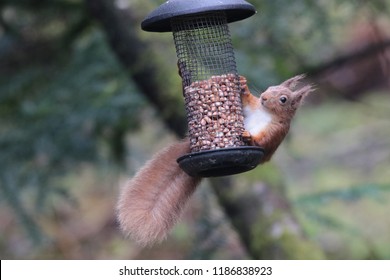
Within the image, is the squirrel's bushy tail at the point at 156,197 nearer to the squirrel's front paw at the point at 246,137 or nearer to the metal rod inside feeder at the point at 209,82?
the metal rod inside feeder at the point at 209,82

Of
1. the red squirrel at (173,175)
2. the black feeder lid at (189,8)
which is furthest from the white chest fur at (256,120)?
A: the black feeder lid at (189,8)

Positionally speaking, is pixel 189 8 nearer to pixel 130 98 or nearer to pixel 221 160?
pixel 221 160

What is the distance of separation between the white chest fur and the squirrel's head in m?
0.04

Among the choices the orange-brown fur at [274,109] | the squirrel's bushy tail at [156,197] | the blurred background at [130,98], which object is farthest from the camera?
the blurred background at [130,98]

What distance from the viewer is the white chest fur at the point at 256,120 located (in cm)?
361

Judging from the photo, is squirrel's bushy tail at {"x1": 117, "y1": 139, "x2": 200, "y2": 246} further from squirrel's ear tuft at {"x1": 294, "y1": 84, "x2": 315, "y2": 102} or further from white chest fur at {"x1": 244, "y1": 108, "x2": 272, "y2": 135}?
squirrel's ear tuft at {"x1": 294, "y1": 84, "x2": 315, "y2": 102}

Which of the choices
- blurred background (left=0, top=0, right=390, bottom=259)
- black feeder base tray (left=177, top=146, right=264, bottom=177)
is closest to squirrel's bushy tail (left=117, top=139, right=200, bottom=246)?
black feeder base tray (left=177, top=146, right=264, bottom=177)

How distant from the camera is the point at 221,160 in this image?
3246 mm

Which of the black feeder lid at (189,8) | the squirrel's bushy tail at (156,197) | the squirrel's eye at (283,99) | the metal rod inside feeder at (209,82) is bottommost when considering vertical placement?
the squirrel's bushy tail at (156,197)

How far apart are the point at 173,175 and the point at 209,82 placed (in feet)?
Result: 1.33

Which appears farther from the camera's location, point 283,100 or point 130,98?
point 130,98

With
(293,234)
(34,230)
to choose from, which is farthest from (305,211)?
(34,230)

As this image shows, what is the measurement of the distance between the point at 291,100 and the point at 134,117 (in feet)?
6.94

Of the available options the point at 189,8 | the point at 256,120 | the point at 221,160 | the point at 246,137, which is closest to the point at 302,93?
the point at 256,120
